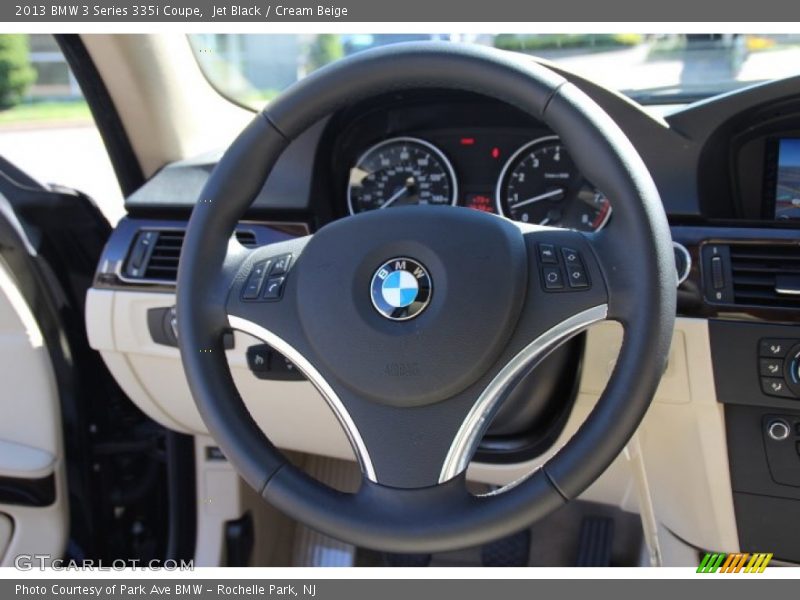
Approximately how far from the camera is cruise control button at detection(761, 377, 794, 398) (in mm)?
1374

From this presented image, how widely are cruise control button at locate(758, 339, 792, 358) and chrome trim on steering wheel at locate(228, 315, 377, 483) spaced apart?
0.71m

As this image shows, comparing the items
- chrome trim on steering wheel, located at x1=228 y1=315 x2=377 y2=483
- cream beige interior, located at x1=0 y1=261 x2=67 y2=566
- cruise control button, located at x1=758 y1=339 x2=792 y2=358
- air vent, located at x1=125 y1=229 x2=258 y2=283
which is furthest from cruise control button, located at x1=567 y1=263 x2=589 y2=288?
cream beige interior, located at x1=0 y1=261 x2=67 y2=566

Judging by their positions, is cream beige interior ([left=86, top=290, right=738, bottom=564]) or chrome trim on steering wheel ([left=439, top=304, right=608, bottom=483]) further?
cream beige interior ([left=86, top=290, right=738, bottom=564])

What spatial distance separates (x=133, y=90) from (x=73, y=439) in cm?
86

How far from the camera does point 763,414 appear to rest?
144cm

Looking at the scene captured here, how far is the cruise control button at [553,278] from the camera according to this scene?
1108 millimetres

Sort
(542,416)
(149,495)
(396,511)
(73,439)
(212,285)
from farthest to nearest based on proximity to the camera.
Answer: (149,495) < (73,439) < (542,416) < (212,285) < (396,511)

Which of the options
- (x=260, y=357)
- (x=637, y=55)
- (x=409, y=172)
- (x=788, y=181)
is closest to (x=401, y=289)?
(x=260, y=357)

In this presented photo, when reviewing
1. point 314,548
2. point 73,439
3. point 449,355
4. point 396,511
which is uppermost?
point 449,355

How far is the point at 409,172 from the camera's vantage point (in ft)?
5.88

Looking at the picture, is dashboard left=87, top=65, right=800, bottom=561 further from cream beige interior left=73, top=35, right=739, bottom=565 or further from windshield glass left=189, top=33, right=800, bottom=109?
windshield glass left=189, top=33, right=800, bottom=109

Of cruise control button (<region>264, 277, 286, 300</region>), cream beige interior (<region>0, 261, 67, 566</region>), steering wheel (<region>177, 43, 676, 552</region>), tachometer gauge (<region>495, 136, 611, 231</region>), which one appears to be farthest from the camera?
cream beige interior (<region>0, 261, 67, 566</region>)

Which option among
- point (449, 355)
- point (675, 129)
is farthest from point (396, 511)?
point (675, 129)
